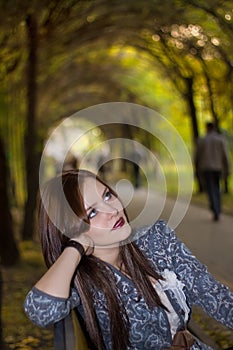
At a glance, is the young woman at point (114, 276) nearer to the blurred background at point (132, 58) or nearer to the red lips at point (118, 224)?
the red lips at point (118, 224)

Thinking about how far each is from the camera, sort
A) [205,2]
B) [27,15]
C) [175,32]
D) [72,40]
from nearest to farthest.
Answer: [205,2]
[175,32]
[27,15]
[72,40]

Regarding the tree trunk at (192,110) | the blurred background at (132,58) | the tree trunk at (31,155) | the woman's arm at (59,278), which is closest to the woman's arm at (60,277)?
the woman's arm at (59,278)

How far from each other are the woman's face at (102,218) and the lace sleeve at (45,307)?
0.23 metres

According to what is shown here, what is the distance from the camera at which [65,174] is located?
2.13 meters

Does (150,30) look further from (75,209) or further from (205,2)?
(75,209)

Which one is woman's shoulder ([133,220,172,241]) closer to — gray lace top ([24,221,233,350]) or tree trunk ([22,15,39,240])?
gray lace top ([24,221,233,350])

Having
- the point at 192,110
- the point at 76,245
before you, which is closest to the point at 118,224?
the point at 76,245

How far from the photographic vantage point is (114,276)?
2154 millimetres

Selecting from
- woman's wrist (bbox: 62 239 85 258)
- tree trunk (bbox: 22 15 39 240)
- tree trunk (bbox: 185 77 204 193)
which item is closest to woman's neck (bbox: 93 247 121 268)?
woman's wrist (bbox: 62 239 85 258)

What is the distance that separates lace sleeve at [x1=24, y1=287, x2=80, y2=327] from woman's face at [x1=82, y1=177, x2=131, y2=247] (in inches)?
9.2

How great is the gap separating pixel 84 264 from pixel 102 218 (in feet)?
0.52

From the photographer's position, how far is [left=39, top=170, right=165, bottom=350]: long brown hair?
2084 mm

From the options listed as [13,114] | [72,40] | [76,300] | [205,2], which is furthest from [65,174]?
[13,114]

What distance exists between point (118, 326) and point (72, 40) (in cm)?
418
